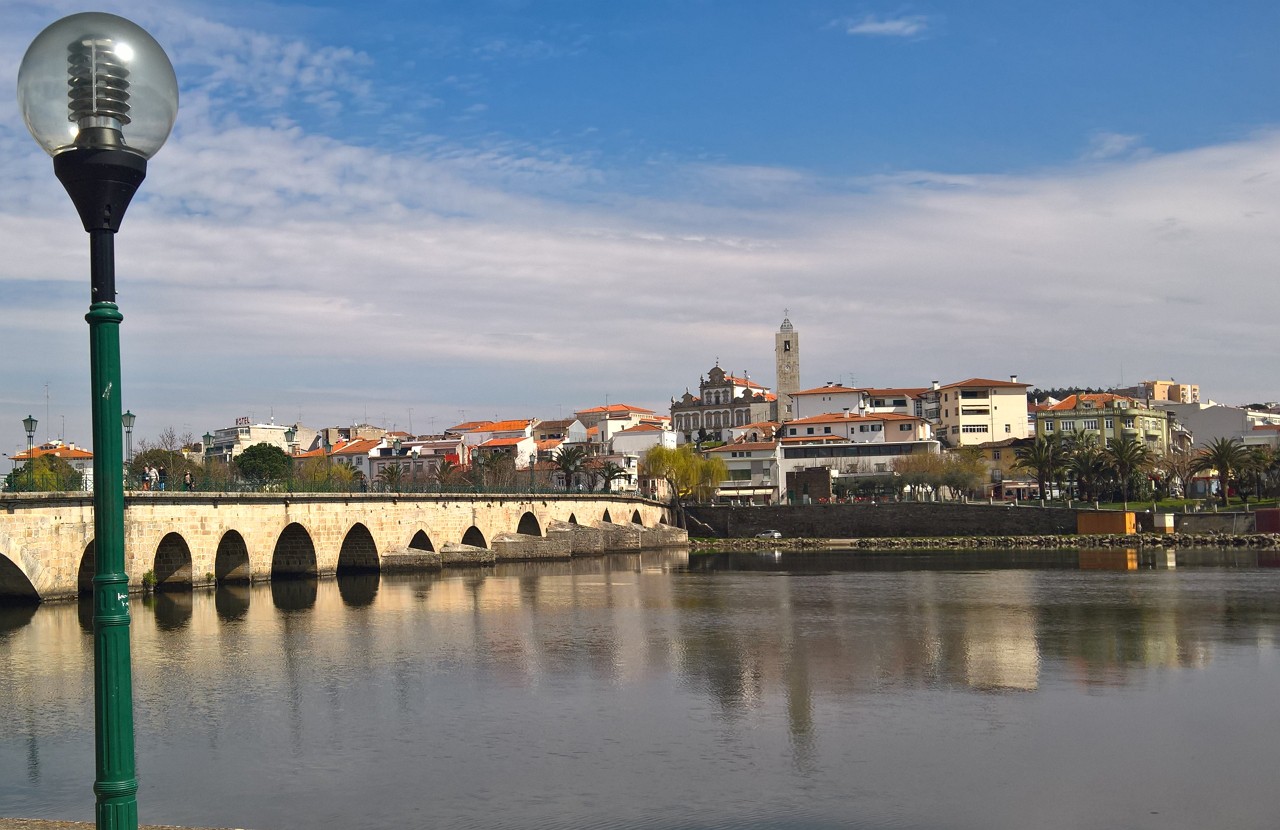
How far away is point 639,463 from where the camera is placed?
339ft

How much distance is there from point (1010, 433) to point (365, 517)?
76.8 m

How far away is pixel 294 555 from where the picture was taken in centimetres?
4344

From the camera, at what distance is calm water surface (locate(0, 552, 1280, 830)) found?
12.8 m

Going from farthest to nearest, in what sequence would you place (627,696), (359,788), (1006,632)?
(1006,632) < (627,696) < (359,788)

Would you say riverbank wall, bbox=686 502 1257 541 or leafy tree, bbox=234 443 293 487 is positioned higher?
leafy tree, bbox=234 443 293 487

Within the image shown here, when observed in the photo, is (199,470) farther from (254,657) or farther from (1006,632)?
(1006,632)

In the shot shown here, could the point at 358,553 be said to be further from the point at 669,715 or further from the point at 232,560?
the point at 669,715

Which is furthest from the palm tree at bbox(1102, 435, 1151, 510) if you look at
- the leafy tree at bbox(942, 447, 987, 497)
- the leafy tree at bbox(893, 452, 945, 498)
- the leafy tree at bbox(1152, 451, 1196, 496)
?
the leafy tree at bbox(893, 452, 945, 498)

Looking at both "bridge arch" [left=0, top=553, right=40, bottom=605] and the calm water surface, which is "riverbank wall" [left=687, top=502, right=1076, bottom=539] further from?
"bridge arch" [left=0, top=553, right=40, bottom=605]

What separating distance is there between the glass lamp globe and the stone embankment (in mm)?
66665

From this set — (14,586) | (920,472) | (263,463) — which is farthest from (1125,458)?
(14,586)

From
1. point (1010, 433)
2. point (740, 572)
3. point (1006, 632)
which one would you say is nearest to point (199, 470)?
point (740, 572)

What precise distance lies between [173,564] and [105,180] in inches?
1350

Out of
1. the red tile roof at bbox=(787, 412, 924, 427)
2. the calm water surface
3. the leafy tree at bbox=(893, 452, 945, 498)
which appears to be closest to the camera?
the calm water surface
